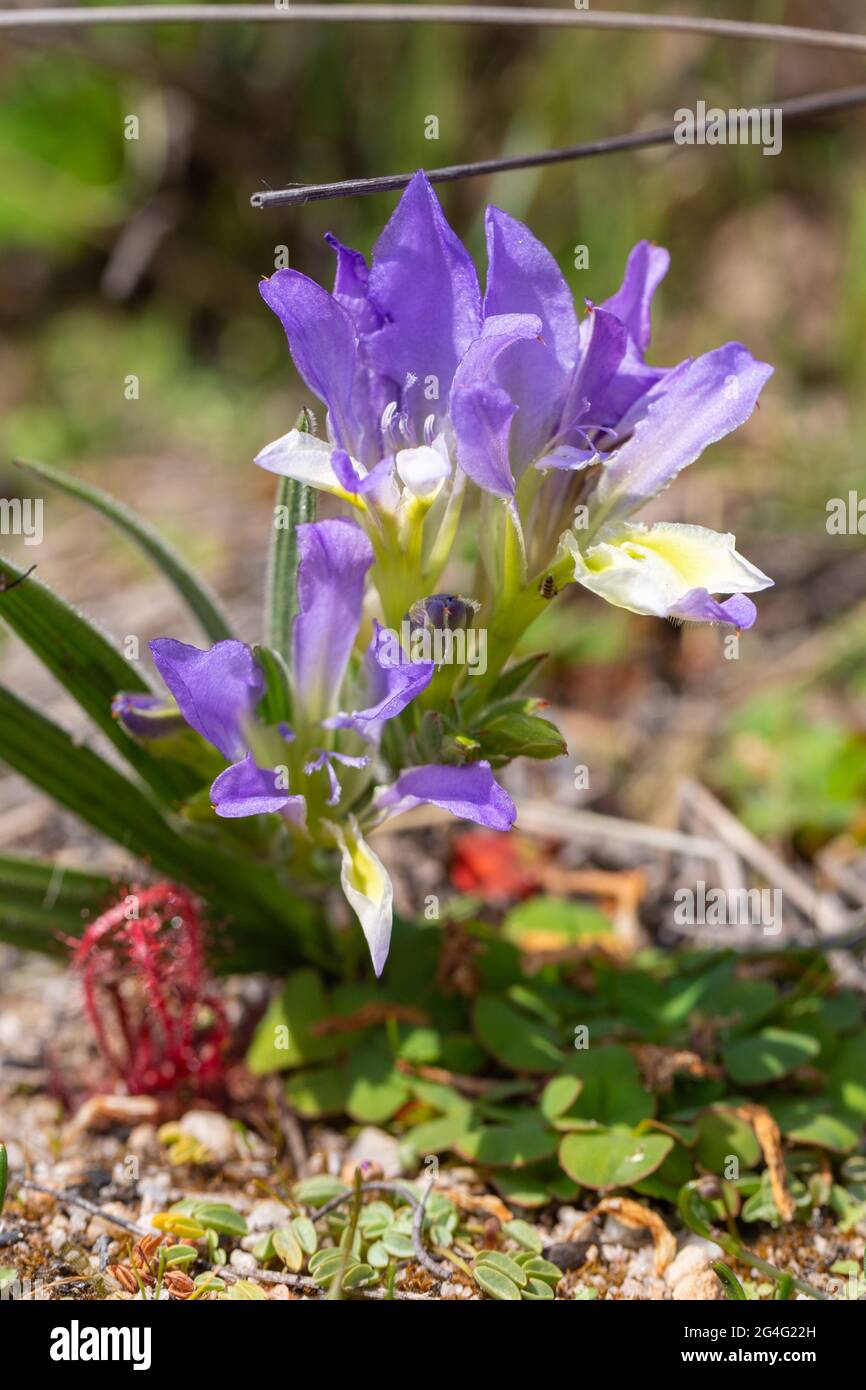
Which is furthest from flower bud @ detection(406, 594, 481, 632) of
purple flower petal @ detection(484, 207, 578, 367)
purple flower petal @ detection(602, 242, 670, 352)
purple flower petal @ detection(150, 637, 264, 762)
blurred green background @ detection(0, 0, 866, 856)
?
blurred green background @ detection(0, 0, 866, 856)

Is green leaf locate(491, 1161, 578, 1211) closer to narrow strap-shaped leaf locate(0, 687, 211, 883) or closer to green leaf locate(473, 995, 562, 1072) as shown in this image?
green leaf locate(473, 995, 562, 1072)

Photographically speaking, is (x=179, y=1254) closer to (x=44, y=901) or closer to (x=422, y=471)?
(x=44, y=901)

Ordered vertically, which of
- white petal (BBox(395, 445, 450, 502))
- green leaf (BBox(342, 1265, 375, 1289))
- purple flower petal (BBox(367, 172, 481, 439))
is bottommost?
green leaf (BBox(342, 1265, 375, 1289))

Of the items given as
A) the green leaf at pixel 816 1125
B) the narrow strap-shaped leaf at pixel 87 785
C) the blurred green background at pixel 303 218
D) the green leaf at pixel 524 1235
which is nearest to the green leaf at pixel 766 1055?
the green leaf at pixel 816 1125

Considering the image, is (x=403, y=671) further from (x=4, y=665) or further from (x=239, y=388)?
(x=239, y=388)

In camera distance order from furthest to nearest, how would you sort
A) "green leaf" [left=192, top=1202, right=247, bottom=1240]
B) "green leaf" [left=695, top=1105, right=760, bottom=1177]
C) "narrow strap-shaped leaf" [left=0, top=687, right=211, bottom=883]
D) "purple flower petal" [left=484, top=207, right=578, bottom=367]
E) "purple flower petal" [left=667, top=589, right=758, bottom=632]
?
"narrow strap-shaped leaf" [left=0, top=687, right=211, bottom=883] < "green leaf" [left=695, top=1105, right=760, bottom=1177] < "green leaf" [left=192, top=1202, right=247, bottom=1240] < "purple flower petal" [left=484, top=207, right=578, bottom=367] < "purple flower petal" [left=667, top=589, right=758, bottom=632]

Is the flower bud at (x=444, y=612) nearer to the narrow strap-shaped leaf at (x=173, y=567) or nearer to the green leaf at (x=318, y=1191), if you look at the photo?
the narrow strap-shaped leaf at (x=173, y=567)

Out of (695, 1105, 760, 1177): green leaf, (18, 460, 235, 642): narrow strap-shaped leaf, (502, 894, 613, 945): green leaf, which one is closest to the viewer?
(695, 1105, 760, 1177): green leaf

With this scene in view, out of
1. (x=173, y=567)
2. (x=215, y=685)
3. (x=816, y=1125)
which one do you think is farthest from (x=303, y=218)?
(x=816, y=1125)
